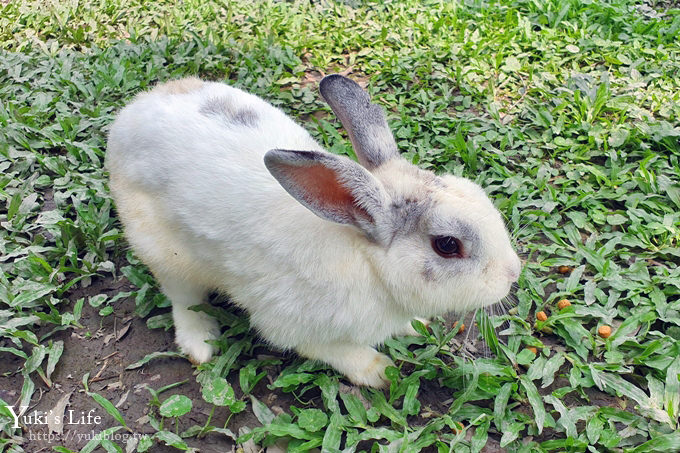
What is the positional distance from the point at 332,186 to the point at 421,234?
18.1 inches

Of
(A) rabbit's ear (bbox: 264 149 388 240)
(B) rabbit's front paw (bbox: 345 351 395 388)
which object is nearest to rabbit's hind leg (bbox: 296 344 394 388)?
(B) rabbit's front paw (bbox: 345 351 395 388)

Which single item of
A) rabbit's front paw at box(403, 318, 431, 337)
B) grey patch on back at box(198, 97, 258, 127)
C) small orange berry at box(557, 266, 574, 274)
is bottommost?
rabbit's front paw at box(403, 318, 431, 337)

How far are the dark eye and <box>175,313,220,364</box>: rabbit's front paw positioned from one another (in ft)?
4.87

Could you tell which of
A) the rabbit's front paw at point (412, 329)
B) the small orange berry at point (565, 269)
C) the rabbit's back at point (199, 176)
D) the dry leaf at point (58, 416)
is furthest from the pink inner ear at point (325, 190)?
the dry leaf at point (58, 416)

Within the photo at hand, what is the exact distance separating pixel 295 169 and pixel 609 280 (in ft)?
7.05

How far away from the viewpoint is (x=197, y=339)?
3.21 metres

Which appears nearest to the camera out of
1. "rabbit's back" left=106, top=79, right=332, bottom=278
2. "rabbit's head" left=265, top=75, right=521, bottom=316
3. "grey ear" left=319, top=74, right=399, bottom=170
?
"rabbit's head" left=265, top=75, right=521, bottom=316

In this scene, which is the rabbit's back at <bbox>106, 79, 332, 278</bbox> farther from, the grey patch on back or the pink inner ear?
the pink inner ear

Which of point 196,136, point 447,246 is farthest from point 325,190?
point 196,136

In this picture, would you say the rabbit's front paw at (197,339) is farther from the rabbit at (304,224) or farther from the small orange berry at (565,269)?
the small orange berry at (565,269)

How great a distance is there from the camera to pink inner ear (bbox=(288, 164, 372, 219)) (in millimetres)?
2354

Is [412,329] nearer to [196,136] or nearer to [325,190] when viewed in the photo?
[325,190]

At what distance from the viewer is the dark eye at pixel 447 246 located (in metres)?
2.51

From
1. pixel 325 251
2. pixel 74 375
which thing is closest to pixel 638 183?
pixel 325 251
